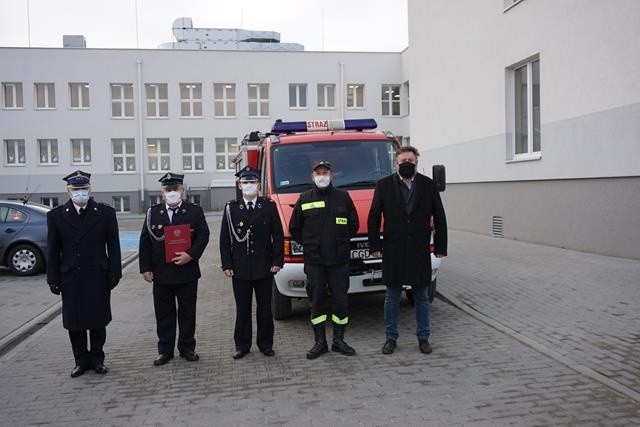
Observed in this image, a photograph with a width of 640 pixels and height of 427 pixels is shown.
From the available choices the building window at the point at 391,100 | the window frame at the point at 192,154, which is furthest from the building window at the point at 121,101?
the building window at the point at 391,100

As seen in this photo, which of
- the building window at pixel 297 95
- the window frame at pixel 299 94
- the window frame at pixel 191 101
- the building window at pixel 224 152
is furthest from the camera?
the building window at pixel 297 95

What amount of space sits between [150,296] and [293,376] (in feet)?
16.9

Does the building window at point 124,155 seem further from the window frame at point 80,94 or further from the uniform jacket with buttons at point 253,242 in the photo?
the uniform jacket with buttons at point 253,242

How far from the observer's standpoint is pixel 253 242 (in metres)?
5.85

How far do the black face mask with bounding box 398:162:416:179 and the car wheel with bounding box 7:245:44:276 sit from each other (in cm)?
898

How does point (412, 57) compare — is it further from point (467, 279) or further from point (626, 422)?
point (626, 422)

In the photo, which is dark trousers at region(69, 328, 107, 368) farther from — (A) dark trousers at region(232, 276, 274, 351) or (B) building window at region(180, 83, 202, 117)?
(B) building window at region(180, 83, 202, 117)

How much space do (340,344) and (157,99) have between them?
3339 cm

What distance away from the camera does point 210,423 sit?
4285mm

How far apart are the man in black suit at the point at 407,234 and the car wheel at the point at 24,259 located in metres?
8.73

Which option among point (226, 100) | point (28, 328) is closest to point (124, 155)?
point (226, 100)

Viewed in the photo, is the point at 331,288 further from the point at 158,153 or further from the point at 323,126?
the point at 158,153

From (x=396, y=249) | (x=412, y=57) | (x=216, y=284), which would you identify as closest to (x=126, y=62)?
(x=412, y=57)

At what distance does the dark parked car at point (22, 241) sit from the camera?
1180cm
